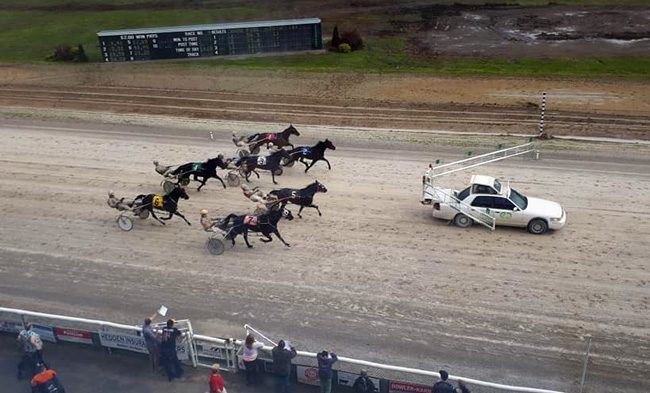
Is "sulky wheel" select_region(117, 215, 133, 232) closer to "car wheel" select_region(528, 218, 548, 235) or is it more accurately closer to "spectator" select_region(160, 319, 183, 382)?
"spectator" select_region(160, 319, 183, 382)

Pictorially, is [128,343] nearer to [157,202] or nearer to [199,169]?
[157,202]

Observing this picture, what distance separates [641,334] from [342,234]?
804cm

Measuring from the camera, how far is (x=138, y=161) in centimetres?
2467

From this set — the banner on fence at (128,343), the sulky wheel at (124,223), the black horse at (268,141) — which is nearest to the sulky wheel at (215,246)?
the sulky wheel at (124,223)

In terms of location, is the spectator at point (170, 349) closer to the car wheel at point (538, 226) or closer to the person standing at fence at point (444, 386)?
the person standing at fence at point (444, 386)

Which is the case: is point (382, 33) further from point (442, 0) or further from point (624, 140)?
point (624, 140)

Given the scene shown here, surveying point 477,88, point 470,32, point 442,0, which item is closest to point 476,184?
point 477,88

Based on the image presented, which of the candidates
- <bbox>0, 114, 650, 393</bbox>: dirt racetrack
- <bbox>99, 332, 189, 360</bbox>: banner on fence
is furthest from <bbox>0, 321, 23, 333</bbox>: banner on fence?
<bbox>99, 332, 189, 360</bbox>: banner on fence

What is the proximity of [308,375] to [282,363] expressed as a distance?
71cm

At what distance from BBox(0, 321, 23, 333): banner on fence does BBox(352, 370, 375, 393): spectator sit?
23.2 ft

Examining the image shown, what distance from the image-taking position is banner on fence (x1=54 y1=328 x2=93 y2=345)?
41.8 feet

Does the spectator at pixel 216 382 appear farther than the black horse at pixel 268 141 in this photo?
No

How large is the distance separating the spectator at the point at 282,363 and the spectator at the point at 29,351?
443 cm

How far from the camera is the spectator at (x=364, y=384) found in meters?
11.2
